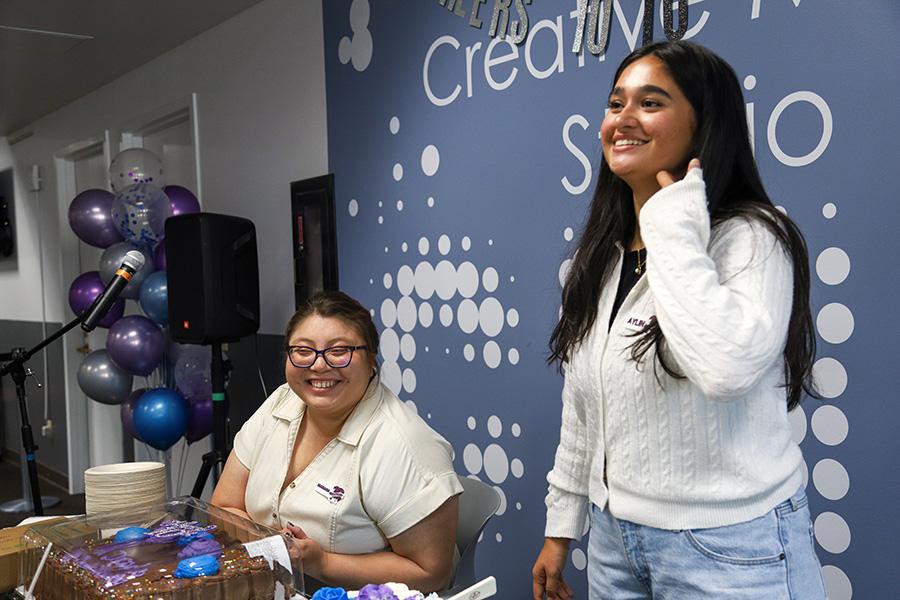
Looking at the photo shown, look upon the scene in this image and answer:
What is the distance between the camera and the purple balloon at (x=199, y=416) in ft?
12.7

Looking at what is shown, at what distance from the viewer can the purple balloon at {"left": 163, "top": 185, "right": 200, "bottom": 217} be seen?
4.02 meters

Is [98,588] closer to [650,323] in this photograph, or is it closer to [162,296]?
[650,323]

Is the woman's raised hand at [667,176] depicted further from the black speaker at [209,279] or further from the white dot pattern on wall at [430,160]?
the black speaker at [209,279]

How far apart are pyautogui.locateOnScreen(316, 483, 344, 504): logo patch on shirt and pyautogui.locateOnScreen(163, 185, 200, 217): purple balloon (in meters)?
2.60

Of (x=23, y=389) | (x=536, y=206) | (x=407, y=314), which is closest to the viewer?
(x=536, y=206)

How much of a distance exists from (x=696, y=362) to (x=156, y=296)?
10.5ft

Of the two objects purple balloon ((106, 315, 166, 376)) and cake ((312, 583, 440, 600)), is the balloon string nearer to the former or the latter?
purple balloon ((106, 315, 166, 376))

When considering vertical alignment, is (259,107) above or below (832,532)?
above

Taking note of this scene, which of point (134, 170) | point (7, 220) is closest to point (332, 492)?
point (134, 170)

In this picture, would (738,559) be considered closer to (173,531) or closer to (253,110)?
(173,531)

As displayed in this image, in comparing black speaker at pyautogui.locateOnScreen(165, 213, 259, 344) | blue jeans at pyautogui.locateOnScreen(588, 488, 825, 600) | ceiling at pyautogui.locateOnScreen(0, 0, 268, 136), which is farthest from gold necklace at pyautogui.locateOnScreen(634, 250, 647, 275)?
ceiling at pyautogui.locateOnScreen(0, 0, 268, 136)

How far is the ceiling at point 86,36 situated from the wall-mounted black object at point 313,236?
3.30 ft

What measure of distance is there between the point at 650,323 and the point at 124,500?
1147 mm

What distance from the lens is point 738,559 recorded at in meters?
1.13
